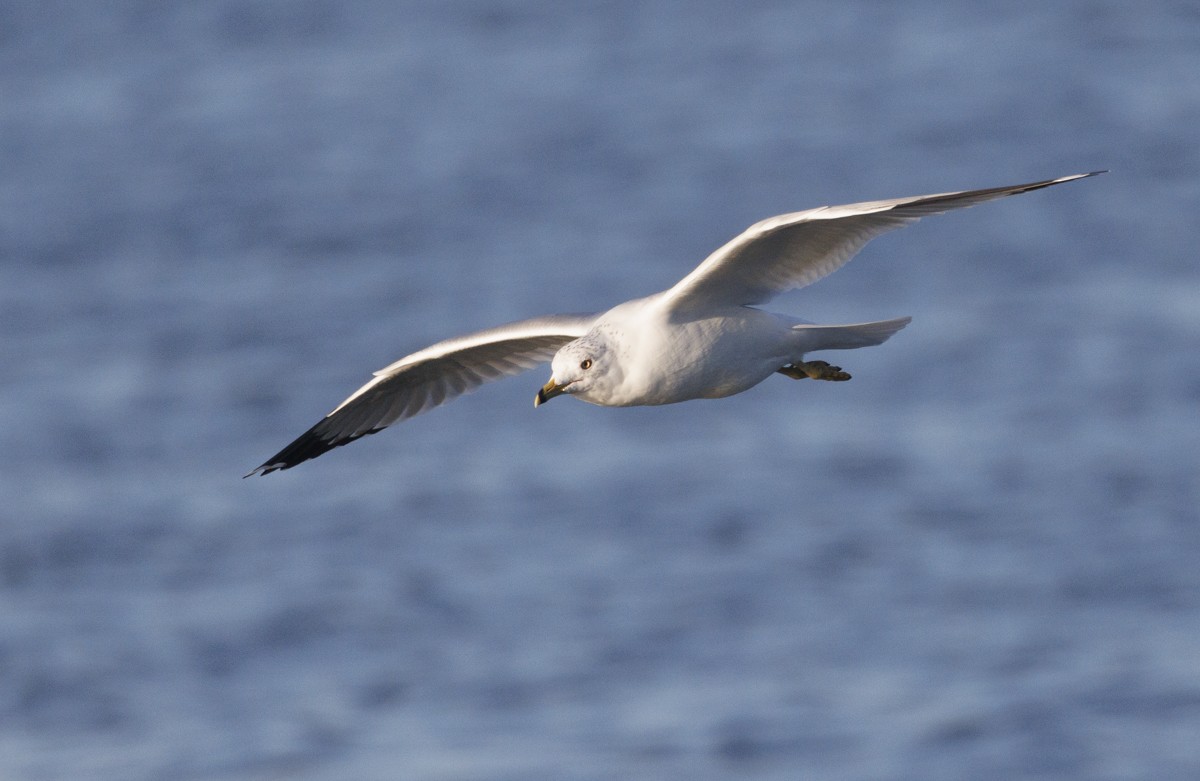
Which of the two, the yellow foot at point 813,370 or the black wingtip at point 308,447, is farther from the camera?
the black wingtip at point 308,447

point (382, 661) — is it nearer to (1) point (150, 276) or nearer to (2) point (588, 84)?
(1) point (150, 276)

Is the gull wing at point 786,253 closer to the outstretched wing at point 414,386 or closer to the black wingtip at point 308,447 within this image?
the outstretched wing at point 414,386

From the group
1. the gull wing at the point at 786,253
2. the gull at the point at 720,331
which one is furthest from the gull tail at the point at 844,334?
the gull wing at the point at 786,253

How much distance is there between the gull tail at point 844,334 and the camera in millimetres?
10281

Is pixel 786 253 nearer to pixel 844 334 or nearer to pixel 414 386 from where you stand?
pixel 844 334

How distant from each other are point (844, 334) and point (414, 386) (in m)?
2.86

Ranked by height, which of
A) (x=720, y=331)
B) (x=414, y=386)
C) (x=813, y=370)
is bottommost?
(x=813, y=370)

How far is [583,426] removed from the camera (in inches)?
1028

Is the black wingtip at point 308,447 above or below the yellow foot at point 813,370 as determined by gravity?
above

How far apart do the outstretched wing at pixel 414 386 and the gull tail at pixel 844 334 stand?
1697 mm

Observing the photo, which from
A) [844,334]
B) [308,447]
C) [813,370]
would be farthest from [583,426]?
[844,334]

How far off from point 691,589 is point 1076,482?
5019mm

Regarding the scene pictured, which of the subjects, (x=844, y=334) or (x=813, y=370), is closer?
(x=844, y=334)

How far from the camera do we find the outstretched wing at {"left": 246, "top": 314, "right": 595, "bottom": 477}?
460 inches
